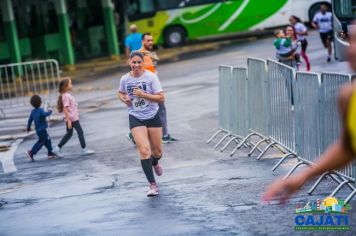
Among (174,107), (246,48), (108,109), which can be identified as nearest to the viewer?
(174,107)

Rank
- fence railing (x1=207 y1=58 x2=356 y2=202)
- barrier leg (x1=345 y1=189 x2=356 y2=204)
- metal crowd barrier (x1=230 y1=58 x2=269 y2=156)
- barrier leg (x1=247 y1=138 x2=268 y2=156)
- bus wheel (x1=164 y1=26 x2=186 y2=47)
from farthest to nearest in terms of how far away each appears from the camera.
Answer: bus wheel (x1=164 y1=26 x2=186 y2=47)
barrier leg (x1=247 y1=138 x2=268 y2=156)
metal crowd barrier (x1=230 y1=58 x2=269 y2=156)
fence railing (x1=207 y1=58 x2=356 y2=202)
barrier leg (x1=345 y1=189 x2=356 y2=204)

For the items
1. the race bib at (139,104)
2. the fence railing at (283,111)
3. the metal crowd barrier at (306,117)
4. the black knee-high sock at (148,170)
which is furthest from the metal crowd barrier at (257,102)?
the black knee-high sock at (148,170)

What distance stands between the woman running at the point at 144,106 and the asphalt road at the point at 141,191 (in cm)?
61

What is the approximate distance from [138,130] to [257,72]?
115 inches

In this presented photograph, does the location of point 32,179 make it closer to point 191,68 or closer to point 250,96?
point 250,96

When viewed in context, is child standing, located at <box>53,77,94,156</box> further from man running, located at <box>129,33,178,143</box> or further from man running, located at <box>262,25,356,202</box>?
man running, located at <box>262,25,356,202</box>

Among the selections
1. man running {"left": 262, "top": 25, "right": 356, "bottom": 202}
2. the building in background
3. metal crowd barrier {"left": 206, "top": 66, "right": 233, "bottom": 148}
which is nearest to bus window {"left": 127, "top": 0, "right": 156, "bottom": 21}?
the building in background

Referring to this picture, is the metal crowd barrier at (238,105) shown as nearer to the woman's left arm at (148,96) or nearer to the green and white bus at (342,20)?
the woman's left arm at (148,96)

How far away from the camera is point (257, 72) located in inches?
511

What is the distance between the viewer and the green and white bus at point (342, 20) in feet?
73.7

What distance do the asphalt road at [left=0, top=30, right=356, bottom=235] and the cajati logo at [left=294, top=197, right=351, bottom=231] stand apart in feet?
0.30

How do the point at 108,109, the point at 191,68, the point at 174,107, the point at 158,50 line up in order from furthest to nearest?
the point at 158,50, the point at 191,68, the point at 108,109, the point at 174,107

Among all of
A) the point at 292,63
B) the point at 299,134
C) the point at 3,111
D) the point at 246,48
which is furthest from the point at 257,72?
the point at 246,48

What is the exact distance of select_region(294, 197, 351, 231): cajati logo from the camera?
820 cm
